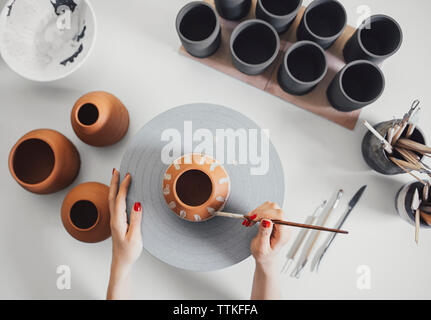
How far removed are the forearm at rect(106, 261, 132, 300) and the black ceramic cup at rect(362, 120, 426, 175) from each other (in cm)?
57

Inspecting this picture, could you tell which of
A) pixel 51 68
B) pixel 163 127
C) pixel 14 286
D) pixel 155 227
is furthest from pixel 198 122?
pixel 14 286

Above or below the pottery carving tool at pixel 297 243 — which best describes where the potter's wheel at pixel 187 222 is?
above

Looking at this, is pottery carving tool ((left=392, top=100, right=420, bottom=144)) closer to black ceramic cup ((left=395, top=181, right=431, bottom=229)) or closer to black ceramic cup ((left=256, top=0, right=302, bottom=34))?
black ceramic cup ((left=395, top=181, right=431, bottom=229))

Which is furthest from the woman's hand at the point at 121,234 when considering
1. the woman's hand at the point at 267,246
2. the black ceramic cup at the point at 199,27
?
the black ceramic cup at the point at 199,27

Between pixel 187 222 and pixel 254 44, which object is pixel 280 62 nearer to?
pixel 254 44

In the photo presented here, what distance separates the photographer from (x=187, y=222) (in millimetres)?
588

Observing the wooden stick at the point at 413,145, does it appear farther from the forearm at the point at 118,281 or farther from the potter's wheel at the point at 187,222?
the forearm at the point at 118,281

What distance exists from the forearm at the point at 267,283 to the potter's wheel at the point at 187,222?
0.06 metres

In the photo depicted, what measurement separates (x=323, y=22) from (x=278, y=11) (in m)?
0.10

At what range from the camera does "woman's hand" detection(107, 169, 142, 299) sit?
0.58 meters

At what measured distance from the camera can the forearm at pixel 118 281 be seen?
0.60m

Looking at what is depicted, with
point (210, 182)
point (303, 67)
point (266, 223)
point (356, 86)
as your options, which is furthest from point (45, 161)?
point (356, 86)
